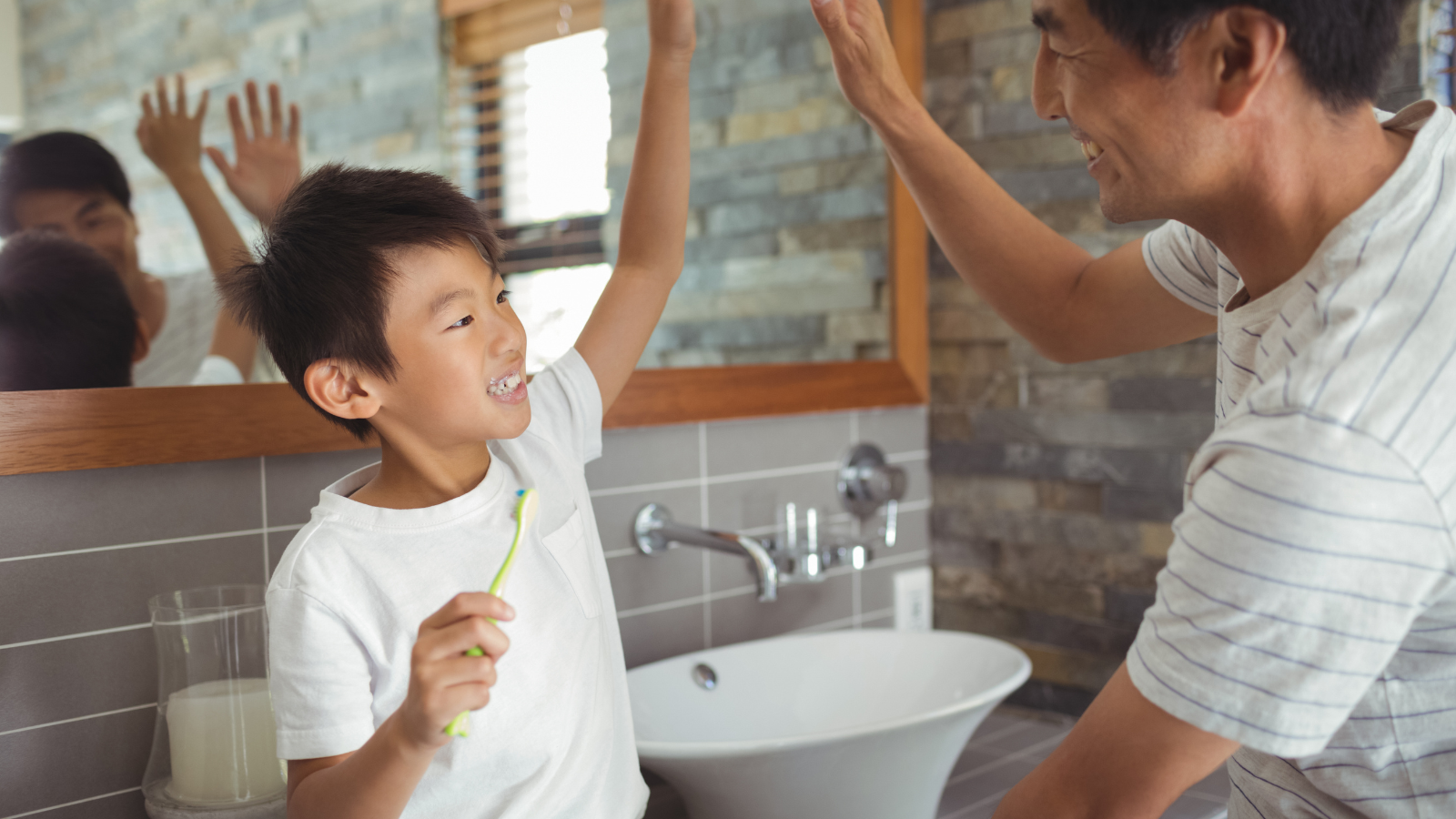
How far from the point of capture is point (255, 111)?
1.93 m

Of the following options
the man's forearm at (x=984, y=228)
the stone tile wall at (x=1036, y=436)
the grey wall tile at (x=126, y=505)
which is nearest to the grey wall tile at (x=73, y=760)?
Result: the grey wall tile at (x=126, y=505)

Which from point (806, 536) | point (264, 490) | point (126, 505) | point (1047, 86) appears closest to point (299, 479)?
point (264, 490)

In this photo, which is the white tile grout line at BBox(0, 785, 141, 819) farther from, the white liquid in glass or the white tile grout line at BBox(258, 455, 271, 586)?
the white tile grout line at BBox(258, 455, 271, 586)

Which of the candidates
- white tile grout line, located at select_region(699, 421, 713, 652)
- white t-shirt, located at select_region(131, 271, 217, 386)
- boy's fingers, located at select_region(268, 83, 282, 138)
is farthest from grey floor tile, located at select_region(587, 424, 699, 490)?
boy's fingers, located at select_region(268, 83, 282, 138)

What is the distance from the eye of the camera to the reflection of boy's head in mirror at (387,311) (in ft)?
2.68

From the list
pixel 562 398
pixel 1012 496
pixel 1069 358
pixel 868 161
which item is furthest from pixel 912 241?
pixel 562 398

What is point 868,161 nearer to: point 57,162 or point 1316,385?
point 57,162

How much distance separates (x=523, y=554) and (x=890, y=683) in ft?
2.35

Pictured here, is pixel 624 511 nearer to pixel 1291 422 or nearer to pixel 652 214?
pixel 652 214

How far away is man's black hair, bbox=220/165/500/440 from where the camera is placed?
81 centimetres

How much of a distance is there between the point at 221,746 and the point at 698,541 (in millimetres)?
600

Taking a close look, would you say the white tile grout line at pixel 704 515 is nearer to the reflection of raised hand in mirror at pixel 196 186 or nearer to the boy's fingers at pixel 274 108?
the reflection of raised hand in mirror at pixel 196 186

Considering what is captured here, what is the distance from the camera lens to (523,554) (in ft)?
2.99

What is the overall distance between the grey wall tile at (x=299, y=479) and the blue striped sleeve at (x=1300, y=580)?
88cm
